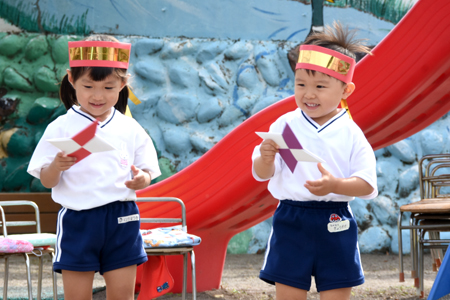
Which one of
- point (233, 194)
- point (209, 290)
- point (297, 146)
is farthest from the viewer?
point (209, 290)

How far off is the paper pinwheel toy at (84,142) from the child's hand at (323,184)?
1.95 ft

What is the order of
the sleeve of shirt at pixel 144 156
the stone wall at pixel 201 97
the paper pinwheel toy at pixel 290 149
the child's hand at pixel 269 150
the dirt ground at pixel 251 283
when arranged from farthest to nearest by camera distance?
the stone wall at pixel 201 97, the dirt ground at pixel 251 283, the sleeve of shirt at pixel 144 156, the child's hand at pixel 269 150, the paper pinwheel toy at pixel 290 149

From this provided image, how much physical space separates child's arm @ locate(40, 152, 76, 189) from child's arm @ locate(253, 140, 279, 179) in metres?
0.57

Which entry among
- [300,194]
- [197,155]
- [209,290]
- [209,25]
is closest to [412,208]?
[209,290]

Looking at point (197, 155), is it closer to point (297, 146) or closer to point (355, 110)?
point (355, 110)

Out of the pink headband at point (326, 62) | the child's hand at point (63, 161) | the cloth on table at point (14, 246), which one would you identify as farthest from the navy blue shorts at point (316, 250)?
the cloth on table at point (14, 246)

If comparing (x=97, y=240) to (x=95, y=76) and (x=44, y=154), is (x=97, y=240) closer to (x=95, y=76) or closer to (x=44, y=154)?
(x=44, y=154)

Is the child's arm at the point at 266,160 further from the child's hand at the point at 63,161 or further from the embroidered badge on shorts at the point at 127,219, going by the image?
the child's hand at the point at 63,161

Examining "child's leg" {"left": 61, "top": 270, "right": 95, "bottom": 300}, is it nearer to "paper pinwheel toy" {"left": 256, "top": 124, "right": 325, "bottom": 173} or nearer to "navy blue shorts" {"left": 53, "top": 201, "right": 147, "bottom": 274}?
"navy blue shorts" {"left": 53, "top": 201, "right": 147, "bottom": 274}

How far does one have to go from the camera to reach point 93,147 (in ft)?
5.15

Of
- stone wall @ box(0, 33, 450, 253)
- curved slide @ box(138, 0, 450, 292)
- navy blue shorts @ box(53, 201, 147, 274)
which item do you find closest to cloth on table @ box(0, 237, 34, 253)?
navy blue shorts @ box(53, 201, 147, 274)

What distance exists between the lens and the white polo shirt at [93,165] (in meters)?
1.71

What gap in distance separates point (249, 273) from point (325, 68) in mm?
2900

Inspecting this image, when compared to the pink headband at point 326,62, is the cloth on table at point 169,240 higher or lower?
lower
